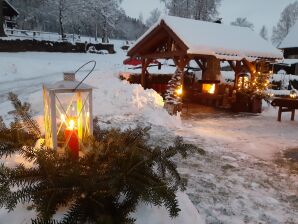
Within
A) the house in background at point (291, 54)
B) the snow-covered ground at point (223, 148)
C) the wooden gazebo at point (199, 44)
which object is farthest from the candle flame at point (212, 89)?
the house in background at point (291, 54)

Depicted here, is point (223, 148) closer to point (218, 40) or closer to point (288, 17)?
point (218, 40)

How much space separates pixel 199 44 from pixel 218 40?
2.07 meters

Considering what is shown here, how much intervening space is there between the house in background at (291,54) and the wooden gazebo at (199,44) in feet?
62.8

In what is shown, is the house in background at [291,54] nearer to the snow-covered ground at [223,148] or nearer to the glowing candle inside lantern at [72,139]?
the snow-covered ground at [223,148]

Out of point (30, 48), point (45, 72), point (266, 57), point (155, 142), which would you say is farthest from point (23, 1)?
point (155, 142)

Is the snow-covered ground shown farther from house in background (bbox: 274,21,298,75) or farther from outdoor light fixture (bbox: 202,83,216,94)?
house in background (bbox: 274,21,298,75)

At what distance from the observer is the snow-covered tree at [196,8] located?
44.3 meters

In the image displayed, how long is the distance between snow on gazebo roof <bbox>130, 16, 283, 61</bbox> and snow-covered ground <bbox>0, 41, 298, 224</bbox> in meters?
2.74

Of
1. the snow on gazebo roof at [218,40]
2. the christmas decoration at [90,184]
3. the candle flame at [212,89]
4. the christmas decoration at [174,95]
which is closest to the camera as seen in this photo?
the christmas decoration at [90,184]

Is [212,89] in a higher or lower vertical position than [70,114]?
lower

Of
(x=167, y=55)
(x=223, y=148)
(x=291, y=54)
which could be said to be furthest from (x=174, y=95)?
(x=291, y=54)

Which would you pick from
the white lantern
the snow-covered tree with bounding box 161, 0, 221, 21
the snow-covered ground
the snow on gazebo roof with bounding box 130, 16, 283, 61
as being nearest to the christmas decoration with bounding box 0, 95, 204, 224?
the white lantern

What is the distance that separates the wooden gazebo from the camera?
12750 mm

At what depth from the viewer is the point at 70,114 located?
3.37 m
